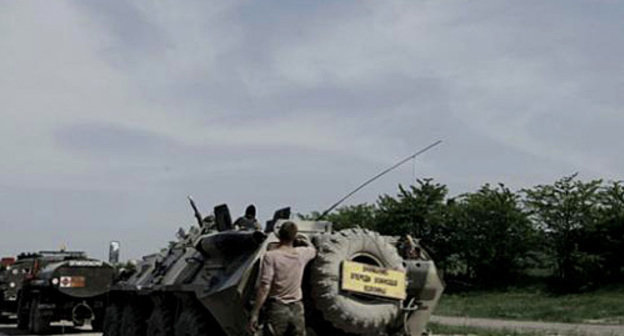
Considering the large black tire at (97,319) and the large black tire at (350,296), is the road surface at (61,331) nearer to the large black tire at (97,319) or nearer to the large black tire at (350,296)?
the large black tire at (97,319)

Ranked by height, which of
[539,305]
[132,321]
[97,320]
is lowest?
[539,305]

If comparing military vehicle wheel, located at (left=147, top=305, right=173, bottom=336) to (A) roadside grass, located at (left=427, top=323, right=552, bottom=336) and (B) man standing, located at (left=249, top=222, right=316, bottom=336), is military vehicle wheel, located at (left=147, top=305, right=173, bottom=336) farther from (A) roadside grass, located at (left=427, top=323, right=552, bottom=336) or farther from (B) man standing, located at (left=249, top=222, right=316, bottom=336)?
(A) roadside grass, located at (left=427, top=323, right=552, bottom=336)

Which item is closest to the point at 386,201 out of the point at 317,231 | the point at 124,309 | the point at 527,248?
the point at 527,248

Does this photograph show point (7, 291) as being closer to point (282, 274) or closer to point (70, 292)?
point (70, 292)

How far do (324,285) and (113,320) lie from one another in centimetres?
690

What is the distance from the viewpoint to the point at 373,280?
9.49m

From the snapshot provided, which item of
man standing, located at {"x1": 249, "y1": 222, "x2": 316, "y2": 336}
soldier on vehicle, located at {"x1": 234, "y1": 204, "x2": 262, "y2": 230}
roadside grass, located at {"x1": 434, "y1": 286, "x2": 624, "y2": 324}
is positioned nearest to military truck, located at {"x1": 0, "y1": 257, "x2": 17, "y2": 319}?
roadside grass, located at {"x1": 434, "y1": 286, "x2": 624, "y2": 324}

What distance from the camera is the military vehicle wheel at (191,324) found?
33.3 ft

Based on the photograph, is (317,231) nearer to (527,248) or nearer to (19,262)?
(19,262)

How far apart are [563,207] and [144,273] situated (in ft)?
103

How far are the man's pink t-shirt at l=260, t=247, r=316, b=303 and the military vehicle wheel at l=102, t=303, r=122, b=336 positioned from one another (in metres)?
7.09

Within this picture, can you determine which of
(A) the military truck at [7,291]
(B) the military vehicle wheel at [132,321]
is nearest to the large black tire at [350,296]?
(B) the military vehicle wheel at [132,321]

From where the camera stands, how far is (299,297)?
831 centimetres

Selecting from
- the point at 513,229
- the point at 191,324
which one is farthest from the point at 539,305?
the point at 191,324
